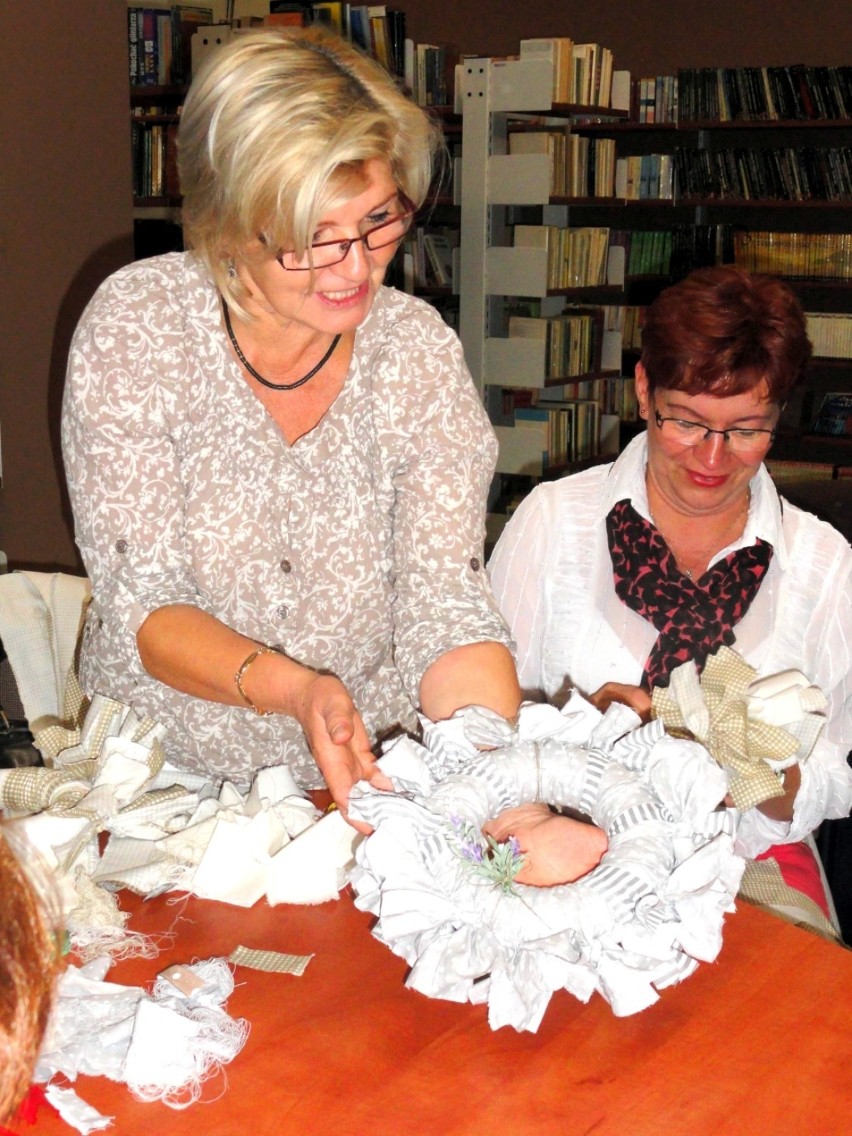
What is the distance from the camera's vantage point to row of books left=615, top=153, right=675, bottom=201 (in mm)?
7001

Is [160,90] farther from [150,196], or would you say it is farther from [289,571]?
[289,571]

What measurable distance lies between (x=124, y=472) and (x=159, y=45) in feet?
19.0

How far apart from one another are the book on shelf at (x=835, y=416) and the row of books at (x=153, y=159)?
3751 millimetres

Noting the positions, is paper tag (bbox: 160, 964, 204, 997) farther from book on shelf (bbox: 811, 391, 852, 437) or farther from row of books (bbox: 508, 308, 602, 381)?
book on shelf (bbox: 811, 391, 852, 437)

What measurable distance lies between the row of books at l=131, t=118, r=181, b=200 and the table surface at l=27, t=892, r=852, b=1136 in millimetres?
5965

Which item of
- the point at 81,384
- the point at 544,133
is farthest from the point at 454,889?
the point at 544,133

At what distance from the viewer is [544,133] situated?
18.1 ft

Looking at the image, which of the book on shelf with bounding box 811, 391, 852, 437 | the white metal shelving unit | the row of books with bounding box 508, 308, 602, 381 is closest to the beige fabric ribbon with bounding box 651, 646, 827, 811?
the white metal shelving unit

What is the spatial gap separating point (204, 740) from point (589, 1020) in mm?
680

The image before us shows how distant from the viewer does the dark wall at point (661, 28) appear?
7.14 metres

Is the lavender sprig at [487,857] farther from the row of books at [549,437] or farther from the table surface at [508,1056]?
the row of books at [549,437]

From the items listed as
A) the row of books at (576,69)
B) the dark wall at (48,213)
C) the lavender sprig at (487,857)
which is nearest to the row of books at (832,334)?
the row of books at (576,69)

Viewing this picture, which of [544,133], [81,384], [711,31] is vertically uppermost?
[711,31]

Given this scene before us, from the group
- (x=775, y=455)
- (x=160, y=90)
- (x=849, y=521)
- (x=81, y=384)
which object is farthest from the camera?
(x=775, y=455)
